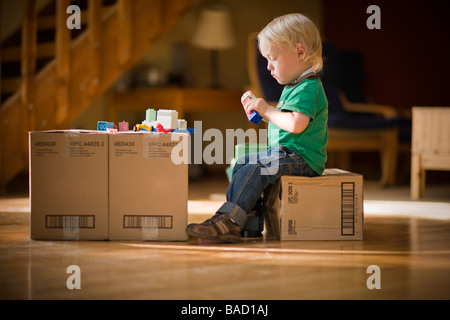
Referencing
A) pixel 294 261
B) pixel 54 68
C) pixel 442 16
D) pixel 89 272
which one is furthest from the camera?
pixel 442 16

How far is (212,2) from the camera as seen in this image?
486cm

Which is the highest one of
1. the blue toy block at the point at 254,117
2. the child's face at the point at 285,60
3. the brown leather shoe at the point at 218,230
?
the child's face at the point at 285,60

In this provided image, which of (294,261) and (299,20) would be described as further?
(299,20)

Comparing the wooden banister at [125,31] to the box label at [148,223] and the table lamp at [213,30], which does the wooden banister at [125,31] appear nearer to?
the table lamp at [213,30]

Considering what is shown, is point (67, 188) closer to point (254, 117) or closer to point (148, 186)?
point (148, 186)

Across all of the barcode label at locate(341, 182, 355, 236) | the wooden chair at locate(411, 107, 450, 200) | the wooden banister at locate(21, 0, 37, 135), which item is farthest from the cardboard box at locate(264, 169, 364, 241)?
the wooden banister at locate(21, 0, 37, 135)

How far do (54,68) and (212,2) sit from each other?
1956 mm

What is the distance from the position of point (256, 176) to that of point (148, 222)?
0.36m

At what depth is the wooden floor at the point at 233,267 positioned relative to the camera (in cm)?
121

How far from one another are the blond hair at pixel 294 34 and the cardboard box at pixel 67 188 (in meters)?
0.62

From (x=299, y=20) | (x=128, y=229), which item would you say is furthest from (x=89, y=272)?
(x=299, y=20)

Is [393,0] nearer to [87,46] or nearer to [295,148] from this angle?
[87,46]

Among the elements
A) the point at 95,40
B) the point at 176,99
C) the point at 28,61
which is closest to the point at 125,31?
the point at 95,40

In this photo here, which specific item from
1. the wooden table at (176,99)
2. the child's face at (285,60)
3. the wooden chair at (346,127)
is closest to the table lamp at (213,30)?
the wooden table at (176,99)
